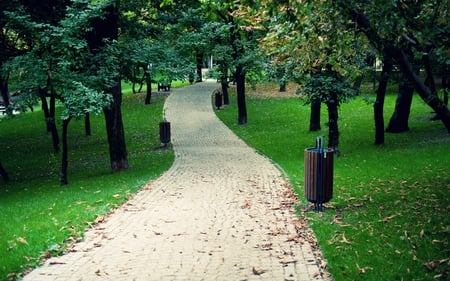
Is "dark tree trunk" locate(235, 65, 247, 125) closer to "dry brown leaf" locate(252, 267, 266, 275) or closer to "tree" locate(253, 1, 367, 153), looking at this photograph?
"tree" locate(253, 1, 367, 153)

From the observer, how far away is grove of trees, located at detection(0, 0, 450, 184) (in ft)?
19.9

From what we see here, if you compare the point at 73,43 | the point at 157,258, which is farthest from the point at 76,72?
the point at 157,258

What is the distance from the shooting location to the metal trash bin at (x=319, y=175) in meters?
8.09

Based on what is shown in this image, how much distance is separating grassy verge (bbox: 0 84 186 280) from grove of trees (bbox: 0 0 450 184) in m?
1.37

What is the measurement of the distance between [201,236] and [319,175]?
2315mm

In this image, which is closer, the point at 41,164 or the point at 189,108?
the point at 41,164

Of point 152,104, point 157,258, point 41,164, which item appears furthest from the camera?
point 152,104

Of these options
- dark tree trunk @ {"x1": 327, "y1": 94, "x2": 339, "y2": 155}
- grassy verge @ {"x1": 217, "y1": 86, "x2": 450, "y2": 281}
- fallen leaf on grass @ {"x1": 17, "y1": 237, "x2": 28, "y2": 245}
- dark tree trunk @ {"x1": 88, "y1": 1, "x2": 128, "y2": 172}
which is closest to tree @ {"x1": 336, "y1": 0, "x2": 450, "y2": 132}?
grassy verge @ {"x1": 217, "y1": 86, "x2": 450, "y2": 281}

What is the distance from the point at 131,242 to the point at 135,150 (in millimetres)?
14152

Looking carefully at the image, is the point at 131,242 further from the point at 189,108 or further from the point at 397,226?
the point at 189,108

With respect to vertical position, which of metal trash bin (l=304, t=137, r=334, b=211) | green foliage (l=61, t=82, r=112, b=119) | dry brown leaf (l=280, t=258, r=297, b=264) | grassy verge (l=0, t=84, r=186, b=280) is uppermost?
green foliage (l=61, t=82, r=112, b=119)

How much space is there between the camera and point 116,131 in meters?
14.9

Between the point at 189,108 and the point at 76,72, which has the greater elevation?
the point at 76,72

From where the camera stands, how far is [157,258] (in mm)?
6195
